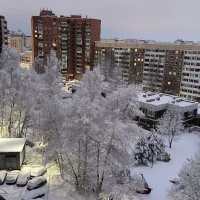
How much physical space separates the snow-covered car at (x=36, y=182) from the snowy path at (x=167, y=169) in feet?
36.1

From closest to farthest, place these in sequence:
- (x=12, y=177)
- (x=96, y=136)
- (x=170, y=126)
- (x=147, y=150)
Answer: (x=96, y=136) → (x=12, y=177) → (x=147, y=150) → (x=170, y=126)

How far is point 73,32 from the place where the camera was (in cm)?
10131

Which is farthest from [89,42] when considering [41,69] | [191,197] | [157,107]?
[191,197]

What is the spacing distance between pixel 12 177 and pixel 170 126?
27972 mm

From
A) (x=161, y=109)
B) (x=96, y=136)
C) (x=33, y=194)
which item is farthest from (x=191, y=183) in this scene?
(x=161, y=109)

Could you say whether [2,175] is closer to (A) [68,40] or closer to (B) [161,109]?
(B) [161,109]

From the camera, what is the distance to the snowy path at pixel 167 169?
3519 cm

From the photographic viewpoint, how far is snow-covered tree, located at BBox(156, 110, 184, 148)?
49781 mm

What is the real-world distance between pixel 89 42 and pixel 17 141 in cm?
6664

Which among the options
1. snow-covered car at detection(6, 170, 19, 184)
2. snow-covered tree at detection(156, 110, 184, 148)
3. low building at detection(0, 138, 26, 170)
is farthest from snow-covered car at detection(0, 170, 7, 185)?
snow-covered tree at detection(156, 110, 184, 148)

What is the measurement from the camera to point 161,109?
5731 centimetres

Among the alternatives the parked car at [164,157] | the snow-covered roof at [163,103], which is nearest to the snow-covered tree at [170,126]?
the snow-covered roof at [163,103]

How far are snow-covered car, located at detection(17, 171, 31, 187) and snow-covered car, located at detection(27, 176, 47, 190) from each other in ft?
2.41

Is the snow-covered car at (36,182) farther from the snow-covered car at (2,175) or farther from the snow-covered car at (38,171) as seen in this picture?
the snow-covered car at (2,175)
